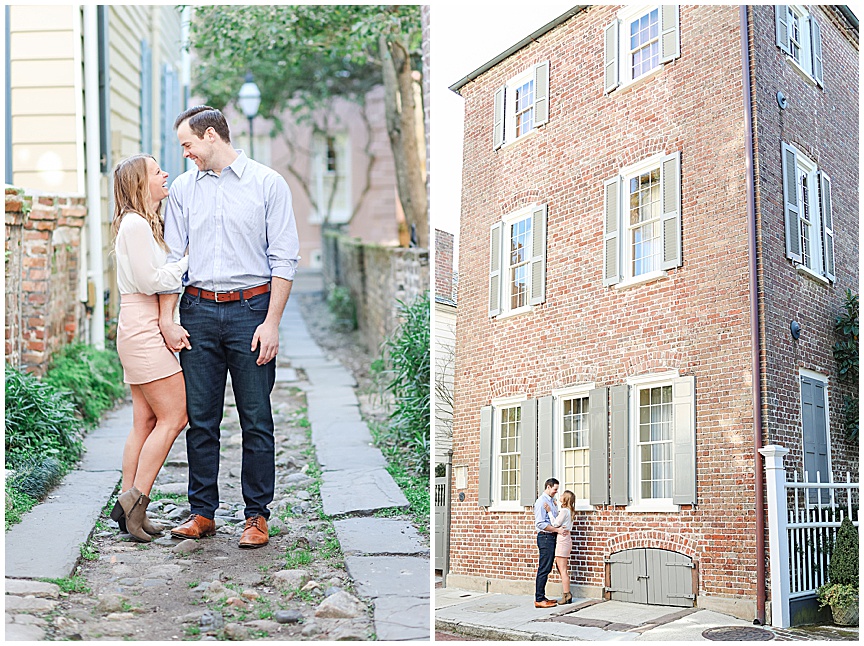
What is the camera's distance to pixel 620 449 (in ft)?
10.4

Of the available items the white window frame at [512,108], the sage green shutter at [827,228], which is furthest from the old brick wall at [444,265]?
the sage green shutter at [827,228]

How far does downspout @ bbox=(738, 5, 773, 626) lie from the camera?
2.93 m

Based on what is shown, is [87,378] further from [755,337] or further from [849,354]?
[849,354]

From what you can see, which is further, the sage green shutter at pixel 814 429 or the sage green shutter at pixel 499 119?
the sage green shutter at pixel 499 119

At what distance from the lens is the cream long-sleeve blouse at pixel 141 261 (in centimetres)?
337

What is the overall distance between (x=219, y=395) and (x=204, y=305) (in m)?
0.34

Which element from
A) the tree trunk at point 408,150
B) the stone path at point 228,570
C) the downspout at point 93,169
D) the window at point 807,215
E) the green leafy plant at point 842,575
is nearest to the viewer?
the stone path at point 228,570

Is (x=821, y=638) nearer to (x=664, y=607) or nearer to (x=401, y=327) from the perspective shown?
(x=664, y=607)

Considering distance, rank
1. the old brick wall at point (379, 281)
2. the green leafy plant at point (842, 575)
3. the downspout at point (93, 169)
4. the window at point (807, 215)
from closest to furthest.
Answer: the green leafy plant at point (842, 575)
the window at point (807, 215)
the old brick wall at point (379, 281)
the downspout at point (93, 169)

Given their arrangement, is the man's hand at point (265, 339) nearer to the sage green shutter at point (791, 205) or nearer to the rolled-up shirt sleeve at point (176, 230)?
the rolled-up shirt sleeve at point (176, 230)

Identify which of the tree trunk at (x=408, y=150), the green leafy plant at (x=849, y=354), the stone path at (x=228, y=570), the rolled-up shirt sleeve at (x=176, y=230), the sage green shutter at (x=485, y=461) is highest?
the tree trunk at (x=408, y=150)

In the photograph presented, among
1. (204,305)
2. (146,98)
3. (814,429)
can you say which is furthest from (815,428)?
(146,98)

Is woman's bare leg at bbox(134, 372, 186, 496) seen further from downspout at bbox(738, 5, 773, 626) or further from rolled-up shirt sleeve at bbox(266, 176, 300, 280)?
downspout at bbox(738, 5, 773, 626)

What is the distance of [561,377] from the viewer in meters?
3.32
